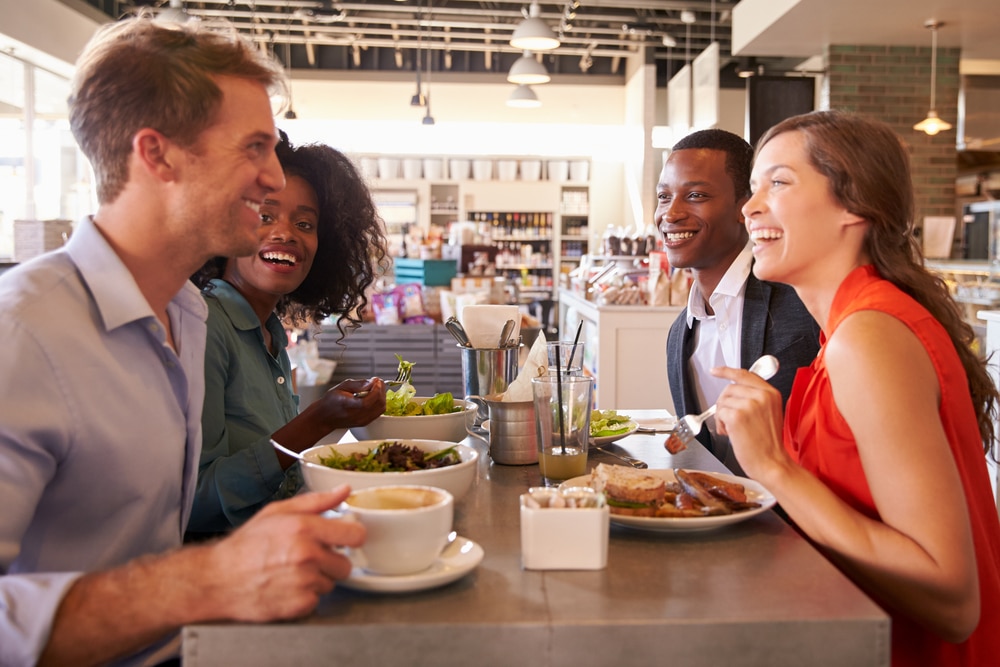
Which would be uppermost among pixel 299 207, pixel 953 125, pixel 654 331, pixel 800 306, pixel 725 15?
pixel 725 15

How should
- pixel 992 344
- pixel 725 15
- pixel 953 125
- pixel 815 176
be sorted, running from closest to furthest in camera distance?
→ pixel 815 176 → pixel 992 344 → pixel 953 125 → pixel 725 15

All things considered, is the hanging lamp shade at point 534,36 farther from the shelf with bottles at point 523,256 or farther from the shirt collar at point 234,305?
the shirt collar at point 234,305

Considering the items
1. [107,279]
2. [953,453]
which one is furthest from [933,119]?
[107,279]

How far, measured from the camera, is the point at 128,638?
111cm

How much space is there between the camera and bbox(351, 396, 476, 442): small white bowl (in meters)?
1.94

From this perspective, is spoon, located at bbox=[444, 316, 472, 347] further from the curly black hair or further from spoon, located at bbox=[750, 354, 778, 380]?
spoon, located at bbox=[750, 354, 778, 380]

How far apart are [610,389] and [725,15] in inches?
272

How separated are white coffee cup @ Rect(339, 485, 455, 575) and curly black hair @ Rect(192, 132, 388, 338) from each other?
1470 millimetres

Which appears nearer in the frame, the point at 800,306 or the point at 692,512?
the point at 692,512

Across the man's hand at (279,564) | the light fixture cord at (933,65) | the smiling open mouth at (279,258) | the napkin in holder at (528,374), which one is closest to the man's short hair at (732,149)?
the napkin in holder at (528,374)

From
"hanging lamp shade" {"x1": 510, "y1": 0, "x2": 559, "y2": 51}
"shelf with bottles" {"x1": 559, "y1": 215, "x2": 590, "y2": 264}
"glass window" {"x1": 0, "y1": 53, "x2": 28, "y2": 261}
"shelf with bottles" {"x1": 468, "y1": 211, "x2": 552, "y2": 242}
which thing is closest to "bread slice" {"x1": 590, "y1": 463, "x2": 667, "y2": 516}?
"hanging lamp shade" {"x1": 510, "y1": 0, "x2": 559, "y2": 51}

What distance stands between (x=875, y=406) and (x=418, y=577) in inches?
28.5

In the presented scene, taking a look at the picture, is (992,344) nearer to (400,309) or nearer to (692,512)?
(692,512)

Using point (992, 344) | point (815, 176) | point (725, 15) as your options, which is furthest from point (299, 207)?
point (725, 15)
